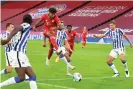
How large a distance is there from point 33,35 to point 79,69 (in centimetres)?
2571

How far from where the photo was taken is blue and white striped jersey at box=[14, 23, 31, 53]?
1017cm

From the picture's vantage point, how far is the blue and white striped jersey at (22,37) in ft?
33.4

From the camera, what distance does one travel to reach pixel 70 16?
50812mm

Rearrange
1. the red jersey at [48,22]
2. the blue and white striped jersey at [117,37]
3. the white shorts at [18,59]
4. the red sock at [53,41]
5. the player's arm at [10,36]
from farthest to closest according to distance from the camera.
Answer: the red jersey at [48,22], the red sock at [53,41], the blue and white striped jersey at [117,37], the white shorts at [18,59], the player's arm at [10,36]

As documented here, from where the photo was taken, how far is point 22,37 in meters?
10.2

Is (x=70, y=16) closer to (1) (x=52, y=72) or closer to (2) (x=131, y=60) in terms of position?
(2) (x=131, y=60)

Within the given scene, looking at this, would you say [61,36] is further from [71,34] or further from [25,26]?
[25,26]

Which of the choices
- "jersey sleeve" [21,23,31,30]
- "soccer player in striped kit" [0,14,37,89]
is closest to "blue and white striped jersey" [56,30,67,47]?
"soccer player in striped kit" [0,14,37,89]

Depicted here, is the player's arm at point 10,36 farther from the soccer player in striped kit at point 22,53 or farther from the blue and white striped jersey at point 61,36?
the blue and white striped jersey at point 61,36

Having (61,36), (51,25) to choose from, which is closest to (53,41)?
(51,25)

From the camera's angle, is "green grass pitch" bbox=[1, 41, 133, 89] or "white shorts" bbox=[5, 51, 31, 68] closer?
"white shorts" bbox=[5, 51, 31, 68]

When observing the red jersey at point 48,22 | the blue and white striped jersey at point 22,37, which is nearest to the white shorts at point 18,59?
the blue and white striped jersey at point 22,37

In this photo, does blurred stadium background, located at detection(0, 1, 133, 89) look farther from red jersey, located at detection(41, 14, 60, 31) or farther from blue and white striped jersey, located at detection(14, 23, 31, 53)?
blue and white striped jersey, located at detection(14, 23, 31, 53)

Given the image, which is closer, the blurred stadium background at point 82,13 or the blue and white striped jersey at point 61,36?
the blue and white striped jersey at point 61,36
